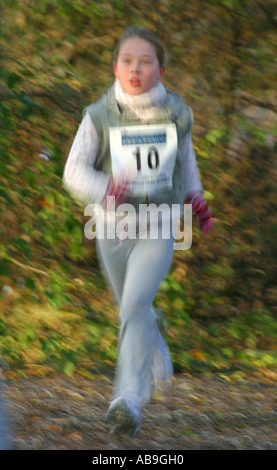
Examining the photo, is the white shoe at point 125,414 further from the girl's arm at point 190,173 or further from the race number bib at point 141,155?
the girl's arm at point 190,173

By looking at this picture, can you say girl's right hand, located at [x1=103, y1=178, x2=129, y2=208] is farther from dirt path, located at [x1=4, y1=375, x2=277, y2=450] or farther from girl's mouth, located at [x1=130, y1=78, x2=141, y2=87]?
dirt path, located at [x1=4, y1=375, x2=277, y2=450]

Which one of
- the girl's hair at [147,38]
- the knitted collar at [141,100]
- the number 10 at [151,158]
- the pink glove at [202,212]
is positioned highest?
the girl's hair at [147,38]

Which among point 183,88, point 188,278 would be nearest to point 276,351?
point 188,278

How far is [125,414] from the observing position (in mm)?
3764

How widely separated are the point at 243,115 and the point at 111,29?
1.64 metres

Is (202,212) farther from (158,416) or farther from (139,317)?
(158,416)

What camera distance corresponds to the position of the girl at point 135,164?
3.80 metres

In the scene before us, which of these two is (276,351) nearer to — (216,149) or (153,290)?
(216,149)

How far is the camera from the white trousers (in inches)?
151

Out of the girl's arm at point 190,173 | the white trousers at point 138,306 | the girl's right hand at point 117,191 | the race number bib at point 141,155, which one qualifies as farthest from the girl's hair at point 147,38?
the white trousers at point 138,306

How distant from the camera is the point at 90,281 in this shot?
6.93 metres

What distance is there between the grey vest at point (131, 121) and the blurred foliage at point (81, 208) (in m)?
2.29

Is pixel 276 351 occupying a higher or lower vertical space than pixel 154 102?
lower
